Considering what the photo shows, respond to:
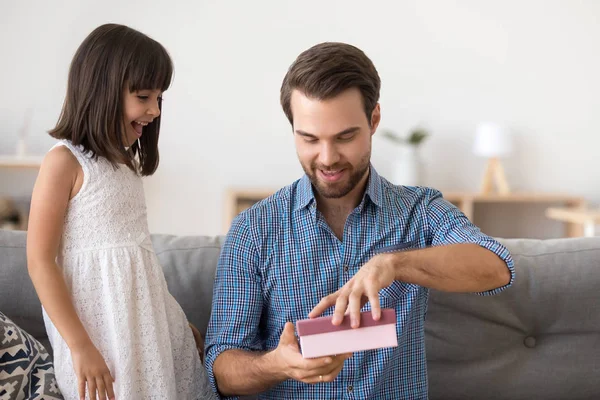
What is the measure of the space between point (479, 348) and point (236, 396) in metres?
0.64

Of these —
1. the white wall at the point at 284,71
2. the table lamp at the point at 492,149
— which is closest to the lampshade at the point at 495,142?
the table lamp at the point at 492,149

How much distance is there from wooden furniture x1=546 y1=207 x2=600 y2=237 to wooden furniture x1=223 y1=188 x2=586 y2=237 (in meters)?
0.06

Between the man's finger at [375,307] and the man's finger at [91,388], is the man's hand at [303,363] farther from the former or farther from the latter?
the man's finger at [91,388]

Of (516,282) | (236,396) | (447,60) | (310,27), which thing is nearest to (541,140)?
(447,60)

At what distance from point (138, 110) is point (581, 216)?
3185 mm

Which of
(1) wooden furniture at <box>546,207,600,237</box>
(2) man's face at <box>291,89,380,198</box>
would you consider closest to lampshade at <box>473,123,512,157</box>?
(1) wooden furniture at <box>546,207,600,237</box>

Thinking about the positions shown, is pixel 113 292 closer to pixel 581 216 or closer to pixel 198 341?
pixel 198 341

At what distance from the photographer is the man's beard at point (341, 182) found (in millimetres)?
1471

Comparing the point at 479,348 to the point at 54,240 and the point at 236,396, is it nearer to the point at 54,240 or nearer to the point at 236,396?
the point at 236,396

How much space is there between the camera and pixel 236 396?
143cm

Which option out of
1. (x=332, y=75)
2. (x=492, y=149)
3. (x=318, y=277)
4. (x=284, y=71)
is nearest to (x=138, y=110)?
(x=332, y=75)

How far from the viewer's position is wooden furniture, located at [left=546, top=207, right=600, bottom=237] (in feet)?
13.0

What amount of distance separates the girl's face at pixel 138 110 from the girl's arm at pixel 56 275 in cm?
18

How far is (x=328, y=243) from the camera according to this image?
151cm
